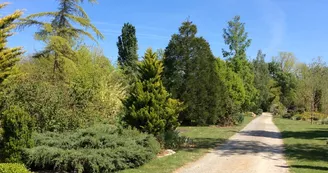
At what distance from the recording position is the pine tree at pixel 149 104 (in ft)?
45.7

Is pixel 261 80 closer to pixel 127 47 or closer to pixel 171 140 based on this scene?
pixel 127 47

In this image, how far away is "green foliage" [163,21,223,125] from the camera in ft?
88.6

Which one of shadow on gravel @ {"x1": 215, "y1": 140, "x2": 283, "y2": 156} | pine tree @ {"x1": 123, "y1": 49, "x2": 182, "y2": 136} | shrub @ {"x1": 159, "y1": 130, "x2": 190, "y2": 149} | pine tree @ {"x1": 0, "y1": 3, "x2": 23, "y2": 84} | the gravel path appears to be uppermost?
pine tree @ {"x1": 0, "y1": 3, "x2": 23, "y2": 84}

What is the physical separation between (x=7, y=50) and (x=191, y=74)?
51.2 ft

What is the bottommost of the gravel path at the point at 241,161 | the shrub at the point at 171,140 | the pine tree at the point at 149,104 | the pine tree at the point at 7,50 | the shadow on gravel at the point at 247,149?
the gravel path at the point at 241,161

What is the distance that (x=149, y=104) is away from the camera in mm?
14188

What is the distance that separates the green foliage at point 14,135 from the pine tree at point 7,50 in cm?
473

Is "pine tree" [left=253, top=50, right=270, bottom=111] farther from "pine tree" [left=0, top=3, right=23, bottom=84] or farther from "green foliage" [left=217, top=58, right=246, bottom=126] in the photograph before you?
"pine tree" [left=0, top=3, right=23, bottom=84]

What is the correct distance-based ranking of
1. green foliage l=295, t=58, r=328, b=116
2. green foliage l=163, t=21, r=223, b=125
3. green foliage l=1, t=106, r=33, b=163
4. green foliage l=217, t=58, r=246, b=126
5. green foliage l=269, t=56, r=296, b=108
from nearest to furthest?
green foliage l=1, t=106, r=33, b=163, green foliage l=163, t=21, r=223, b=125, green foliage l=217, t=58, r=246, b=126, green foliage l=295, t=58, r=328, b=116, green foliage l=269, t=56, r=296, b=108

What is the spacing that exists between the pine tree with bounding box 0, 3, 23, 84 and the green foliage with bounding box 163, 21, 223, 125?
13827 mm

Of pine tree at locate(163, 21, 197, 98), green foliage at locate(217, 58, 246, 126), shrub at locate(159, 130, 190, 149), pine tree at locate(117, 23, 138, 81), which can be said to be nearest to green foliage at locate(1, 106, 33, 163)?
shrub at locate(159, 130, 190, 149)

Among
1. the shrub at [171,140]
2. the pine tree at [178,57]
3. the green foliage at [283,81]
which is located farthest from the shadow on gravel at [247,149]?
the green foliage at [283,81]

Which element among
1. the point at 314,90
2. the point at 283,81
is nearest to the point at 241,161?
the point at 314,90

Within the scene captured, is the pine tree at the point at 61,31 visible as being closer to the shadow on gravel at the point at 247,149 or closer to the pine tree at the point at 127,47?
the shadow on gravel at the point at 247,149
